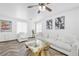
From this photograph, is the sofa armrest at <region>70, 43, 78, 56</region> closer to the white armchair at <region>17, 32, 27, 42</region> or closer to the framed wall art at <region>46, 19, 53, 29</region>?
the framed wall art at <region>46, 19, 53, 29</region>

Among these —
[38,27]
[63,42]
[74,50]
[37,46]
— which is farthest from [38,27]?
[74,50]

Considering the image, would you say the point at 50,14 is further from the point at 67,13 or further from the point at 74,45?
the point at 74,45

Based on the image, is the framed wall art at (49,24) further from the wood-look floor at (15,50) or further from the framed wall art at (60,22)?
the wood-look floor at (15,50)

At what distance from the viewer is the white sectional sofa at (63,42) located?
1581 millimetres

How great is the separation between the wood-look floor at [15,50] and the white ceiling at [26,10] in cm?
47

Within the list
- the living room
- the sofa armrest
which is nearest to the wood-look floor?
the living room

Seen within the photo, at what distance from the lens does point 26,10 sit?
1675mm

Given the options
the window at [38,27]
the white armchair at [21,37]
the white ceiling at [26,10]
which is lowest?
the white armchair at [21,37]

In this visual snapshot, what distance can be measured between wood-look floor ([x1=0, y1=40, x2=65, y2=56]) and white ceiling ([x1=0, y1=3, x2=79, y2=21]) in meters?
0.47

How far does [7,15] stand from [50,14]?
0.72 metres

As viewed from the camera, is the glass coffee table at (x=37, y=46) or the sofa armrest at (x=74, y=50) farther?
the glass coffee table at (x=37, y=46)

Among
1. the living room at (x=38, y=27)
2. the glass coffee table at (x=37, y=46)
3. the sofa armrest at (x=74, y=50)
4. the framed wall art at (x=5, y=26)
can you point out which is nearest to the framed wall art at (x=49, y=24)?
the living room at (x=38, y=27)

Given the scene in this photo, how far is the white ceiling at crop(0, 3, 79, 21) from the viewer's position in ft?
5.38

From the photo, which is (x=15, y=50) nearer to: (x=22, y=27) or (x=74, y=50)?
(x=22, y=27)
